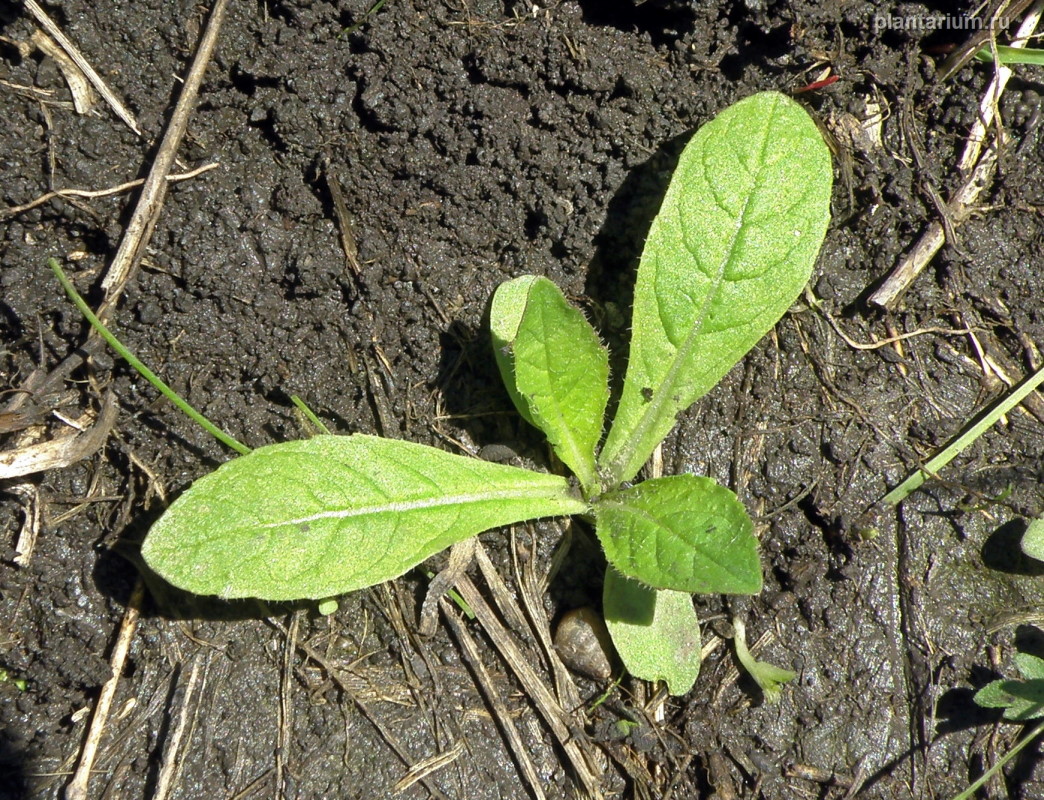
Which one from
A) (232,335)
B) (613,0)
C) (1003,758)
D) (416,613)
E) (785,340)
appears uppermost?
(613,0)

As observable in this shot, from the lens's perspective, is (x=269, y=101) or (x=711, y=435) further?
(x=711, y=435)

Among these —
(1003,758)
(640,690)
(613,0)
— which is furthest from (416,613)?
(613,0)

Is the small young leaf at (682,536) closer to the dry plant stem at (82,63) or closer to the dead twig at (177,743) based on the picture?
the dead twig at (177,743)

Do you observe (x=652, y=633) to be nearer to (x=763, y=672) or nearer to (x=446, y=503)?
(x=763, y=672)

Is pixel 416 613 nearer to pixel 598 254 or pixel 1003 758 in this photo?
pixel 598 254

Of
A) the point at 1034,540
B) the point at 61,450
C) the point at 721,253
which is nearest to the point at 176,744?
the point at 61,450

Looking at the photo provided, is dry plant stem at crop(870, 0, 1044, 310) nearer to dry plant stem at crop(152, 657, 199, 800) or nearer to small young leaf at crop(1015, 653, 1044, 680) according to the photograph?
small young leaf at crop(1015, 653, 1044, 680)
